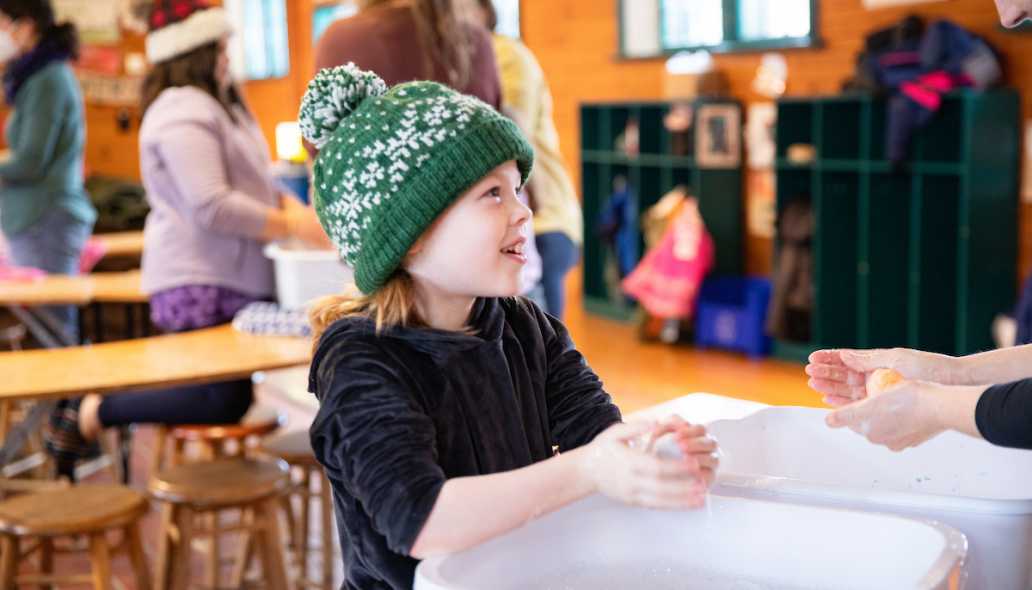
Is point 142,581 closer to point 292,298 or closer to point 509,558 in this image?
point 292,298

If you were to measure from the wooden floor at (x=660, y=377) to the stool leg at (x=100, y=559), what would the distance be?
69.3 inches

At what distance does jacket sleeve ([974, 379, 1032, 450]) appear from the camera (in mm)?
1130

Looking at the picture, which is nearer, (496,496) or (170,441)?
(496,496)

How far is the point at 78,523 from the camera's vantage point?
2.67 meters

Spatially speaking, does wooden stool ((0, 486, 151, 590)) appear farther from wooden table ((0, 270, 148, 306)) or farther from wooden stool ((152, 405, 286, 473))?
wooden table ((0, 270, 148, 306))

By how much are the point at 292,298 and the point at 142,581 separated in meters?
0.74

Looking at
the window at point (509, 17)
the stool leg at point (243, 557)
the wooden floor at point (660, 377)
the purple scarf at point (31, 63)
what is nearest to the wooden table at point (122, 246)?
the wooden floor at point (660, 377)

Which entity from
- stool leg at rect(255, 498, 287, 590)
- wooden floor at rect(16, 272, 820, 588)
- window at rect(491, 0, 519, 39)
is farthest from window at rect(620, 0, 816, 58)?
stool leg at rect(255, 498, 287, 590)

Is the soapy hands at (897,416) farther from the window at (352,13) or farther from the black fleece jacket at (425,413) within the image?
the window at (352,13)

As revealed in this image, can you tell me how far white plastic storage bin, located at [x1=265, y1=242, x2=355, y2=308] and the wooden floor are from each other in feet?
5.82

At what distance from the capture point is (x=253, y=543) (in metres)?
3.41

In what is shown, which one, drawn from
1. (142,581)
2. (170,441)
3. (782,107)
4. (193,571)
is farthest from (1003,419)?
(782,107)

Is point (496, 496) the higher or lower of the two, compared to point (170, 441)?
higher

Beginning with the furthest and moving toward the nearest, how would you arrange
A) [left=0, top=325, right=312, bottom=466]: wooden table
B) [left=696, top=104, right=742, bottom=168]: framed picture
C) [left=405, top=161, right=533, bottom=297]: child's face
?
[left=696, top=104, right=742, bottom=168]: framed picture < [left=0, top=325, right=312, bottom=466]: wooden table < [left=405, top=161, right=533, bottom=297]: child's face
